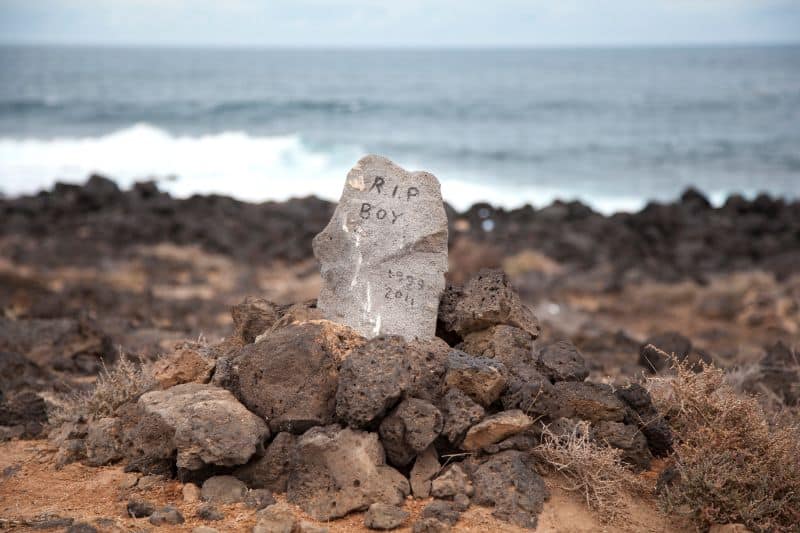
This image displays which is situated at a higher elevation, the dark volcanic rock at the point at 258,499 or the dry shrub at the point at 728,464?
the dry shrub at the point at 728,464

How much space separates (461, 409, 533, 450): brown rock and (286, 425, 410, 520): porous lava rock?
47cm

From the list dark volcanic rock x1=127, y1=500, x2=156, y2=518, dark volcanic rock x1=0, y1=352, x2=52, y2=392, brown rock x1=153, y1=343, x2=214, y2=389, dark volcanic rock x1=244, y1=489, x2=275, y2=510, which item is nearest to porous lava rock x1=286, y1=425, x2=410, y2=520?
dark volcanic rock x1=244, y1=489, x2=275, y2=510

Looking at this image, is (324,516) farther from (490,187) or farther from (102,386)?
(490,187)

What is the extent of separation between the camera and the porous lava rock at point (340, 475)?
4.67 metres

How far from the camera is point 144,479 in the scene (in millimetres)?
5090

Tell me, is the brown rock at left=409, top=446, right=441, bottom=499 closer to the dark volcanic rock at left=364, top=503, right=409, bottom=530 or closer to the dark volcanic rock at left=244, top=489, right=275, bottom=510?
the dark volcanic rock at left=364, top=503, right=409, bottom=530

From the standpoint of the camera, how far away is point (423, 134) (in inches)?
1689

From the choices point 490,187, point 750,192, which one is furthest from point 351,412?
point 750,192

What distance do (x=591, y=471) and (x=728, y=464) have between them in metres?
0.74

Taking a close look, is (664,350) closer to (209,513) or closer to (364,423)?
(364,423)

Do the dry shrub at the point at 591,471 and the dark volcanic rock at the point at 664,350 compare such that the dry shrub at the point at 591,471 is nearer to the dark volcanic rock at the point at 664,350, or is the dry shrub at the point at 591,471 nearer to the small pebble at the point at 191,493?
the small pebble at the point at 191,493

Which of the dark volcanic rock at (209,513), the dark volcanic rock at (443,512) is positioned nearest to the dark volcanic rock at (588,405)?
the dark volcanic rock at (443,512)

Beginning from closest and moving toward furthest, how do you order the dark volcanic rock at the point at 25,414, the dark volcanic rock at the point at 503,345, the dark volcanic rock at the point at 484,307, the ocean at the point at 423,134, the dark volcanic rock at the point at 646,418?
1. the dark volcanic rock at the point at 646,418
2. the dark volcanic rock at the point at 503,345
3. the dark volcanic rock at the point at 484,307
4. the dark volcanic rock at the point at 25,414
5. the ocean at the point at 423,134

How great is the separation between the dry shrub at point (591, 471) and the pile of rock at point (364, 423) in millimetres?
133
